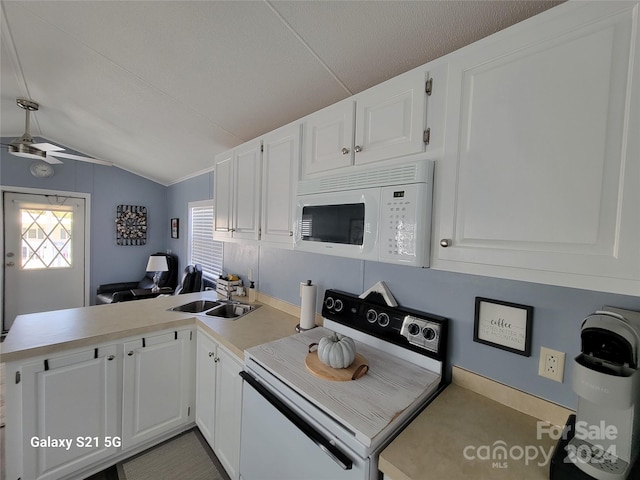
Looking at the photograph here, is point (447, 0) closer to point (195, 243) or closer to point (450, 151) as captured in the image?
point (450, 151)

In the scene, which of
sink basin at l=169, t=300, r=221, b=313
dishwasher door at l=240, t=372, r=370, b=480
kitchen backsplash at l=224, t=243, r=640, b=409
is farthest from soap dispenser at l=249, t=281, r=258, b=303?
dishwasher door at l=240, t=372, r=370, b=480

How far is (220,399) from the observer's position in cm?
170

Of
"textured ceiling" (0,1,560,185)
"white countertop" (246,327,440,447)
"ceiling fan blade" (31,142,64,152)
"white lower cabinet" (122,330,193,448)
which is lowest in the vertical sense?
"white lower cabinet" (122,330,193,448)

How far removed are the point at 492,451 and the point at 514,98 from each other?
1.10 m

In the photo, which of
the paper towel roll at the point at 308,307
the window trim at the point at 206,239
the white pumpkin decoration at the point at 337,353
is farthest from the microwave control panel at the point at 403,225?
the window trim at the point at 206,239

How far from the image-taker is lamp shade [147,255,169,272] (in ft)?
13.8

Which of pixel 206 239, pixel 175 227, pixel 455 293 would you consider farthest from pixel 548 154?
pixel 175 227

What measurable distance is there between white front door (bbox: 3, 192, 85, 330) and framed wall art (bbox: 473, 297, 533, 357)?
Answer: 547 cm

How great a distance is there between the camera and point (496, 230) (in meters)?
0.85

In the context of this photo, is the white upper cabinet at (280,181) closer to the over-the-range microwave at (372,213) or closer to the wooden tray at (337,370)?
the over-the-range microwave at (372,213)

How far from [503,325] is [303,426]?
2.90 ft

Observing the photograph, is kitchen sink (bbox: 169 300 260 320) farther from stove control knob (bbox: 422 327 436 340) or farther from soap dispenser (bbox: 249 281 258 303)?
stove control knob (bbox: 422 327 436 340)

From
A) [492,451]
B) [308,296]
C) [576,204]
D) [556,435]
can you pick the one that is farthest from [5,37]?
[556,435]

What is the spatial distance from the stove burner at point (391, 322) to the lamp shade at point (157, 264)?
11.6 feet
